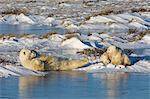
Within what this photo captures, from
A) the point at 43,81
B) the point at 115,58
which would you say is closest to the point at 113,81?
the point at 43,81

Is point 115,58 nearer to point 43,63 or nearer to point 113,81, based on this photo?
point 43,63

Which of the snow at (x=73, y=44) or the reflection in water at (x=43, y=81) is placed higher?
the reflection in water at (x=43, y=81)

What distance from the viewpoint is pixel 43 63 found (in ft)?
55.1

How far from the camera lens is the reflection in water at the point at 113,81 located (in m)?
12.9

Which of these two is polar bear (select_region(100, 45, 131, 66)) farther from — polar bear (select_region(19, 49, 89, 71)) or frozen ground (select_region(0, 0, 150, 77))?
polar bear (select_region(19, 49, 89, 71))

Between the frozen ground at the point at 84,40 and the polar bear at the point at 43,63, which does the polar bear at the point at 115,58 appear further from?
the polar bear at the point at 43,63

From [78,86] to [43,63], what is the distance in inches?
115

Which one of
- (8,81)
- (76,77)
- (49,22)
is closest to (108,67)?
(76,77)

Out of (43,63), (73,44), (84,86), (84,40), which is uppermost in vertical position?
(84,86)

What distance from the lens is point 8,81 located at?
48.3 ft

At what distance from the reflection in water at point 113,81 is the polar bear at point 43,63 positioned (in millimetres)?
1238

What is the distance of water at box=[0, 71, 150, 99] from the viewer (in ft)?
41.6

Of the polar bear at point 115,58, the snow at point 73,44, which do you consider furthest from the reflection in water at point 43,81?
the snow at point 73,44

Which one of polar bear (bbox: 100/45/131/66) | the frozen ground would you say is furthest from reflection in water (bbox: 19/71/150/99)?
polar bear (bbox: 100/45/131/66)
